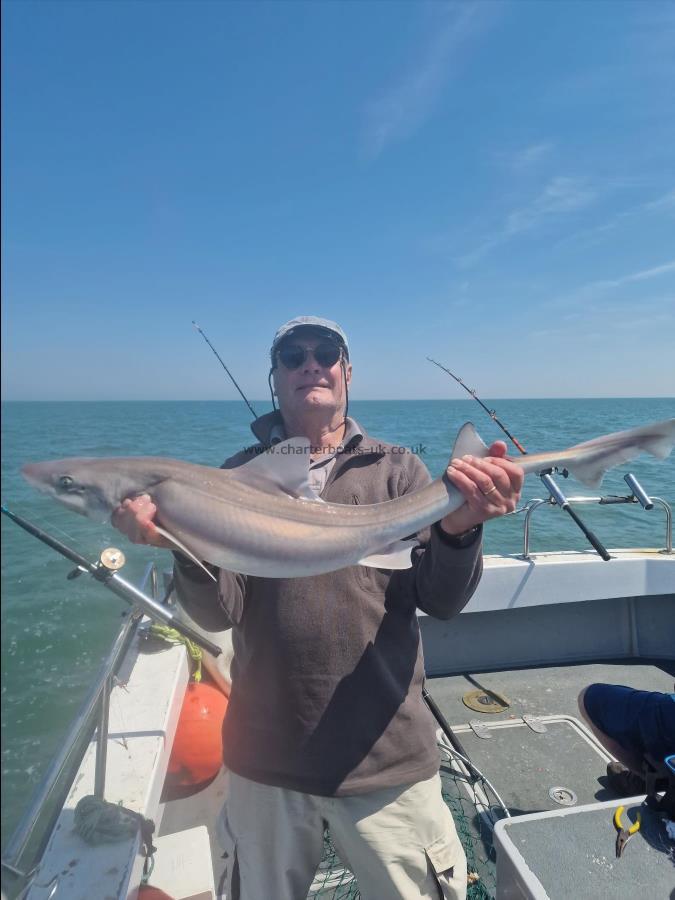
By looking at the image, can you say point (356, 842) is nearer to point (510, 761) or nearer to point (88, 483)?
point (88, 483)

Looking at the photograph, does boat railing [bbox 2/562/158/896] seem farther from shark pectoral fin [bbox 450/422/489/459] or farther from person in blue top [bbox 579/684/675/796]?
person in blue top [bbox 579/684/675/796]

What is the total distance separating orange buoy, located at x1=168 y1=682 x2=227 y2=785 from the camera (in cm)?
443

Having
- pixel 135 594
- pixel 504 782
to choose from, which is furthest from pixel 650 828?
pixel 135 594

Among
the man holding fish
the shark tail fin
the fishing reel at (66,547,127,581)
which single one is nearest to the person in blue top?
Answer: the man holding fish

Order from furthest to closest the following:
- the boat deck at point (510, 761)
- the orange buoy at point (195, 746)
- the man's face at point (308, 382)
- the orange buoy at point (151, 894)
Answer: the orange buoy at point (195, 746)
the boat deck at point (510, 761)
the man's face at point (308, 382)
the orange buoy at point (151, 894)

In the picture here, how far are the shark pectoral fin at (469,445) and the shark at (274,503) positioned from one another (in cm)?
1

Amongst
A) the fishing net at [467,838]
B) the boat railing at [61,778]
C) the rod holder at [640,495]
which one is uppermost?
the rod holder at [640,495]

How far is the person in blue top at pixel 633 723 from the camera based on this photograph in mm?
3207

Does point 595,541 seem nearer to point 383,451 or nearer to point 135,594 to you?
point 383,451

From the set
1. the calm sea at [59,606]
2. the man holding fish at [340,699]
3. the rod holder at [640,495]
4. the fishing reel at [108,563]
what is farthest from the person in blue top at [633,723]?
the fishing reel at [108,563]

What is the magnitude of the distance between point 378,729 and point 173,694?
2.31 metres

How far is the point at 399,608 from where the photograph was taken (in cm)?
272

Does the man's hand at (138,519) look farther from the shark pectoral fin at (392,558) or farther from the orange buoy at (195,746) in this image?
the orange buoy at (195,746)

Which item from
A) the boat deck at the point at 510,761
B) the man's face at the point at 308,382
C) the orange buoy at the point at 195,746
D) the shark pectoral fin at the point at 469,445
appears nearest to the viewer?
the shark pectoral fin at the point at 469,445
